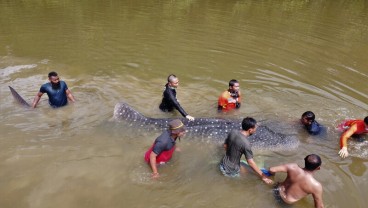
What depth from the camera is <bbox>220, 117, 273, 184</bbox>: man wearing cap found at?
5672 mm

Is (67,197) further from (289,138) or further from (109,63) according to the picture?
(109,63)

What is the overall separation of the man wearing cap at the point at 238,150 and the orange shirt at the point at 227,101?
253cm

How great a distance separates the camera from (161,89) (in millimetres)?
10211

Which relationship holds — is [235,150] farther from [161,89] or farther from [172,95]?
[161,89]

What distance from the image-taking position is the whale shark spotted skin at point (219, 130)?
7.33m

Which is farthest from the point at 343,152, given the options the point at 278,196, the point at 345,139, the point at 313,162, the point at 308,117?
the point at 313,162

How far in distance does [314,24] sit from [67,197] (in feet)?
51.2

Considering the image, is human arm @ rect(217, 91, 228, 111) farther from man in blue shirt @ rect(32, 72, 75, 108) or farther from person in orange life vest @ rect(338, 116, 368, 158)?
man in blue shirt @ rect(32, 72, 75, 108)

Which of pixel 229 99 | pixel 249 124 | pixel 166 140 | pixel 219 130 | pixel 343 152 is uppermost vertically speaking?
pixel 249 124

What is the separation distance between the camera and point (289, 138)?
24.9 ft

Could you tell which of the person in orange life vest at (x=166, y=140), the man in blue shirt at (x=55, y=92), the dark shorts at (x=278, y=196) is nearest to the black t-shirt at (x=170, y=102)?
the person in orange life vest at (x=166, y=140)

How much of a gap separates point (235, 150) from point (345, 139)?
2.88 meters

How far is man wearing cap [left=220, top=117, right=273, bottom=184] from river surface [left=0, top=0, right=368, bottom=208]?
0.22 metres

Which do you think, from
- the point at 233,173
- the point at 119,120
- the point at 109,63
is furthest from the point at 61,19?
the point at 233,173
